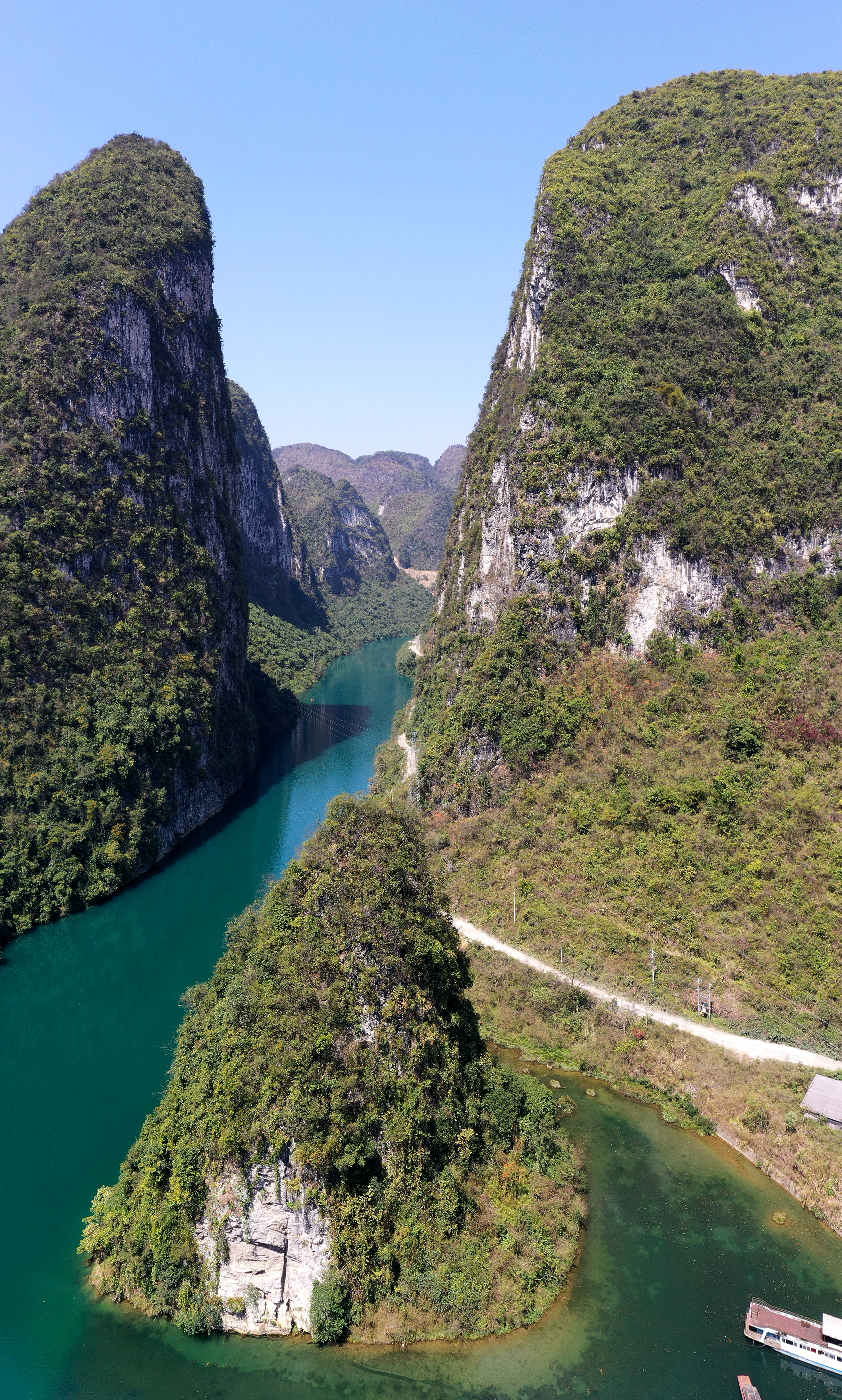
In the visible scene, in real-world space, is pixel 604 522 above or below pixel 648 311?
below

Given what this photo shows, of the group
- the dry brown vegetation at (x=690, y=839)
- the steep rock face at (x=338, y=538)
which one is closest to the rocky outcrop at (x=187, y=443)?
the dry brown vegetation at (x=690, y=839)

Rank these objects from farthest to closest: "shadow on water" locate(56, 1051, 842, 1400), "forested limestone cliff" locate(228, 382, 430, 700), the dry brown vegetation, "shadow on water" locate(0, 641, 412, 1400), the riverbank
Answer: "forested limestone cliff" locate(228, 382, 430, 700) → the dry brown vegetation → the riverbank → "shadow on water" locate(0, 641, 412, 1400) → "shadow on water" locate(56, 1051, 842, 1400)

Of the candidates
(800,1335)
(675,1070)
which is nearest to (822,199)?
(675,1070)

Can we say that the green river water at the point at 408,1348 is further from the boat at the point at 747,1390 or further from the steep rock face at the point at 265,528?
the steep rock face at the point at 265,528

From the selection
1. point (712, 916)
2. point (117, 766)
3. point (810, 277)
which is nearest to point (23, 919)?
point (117, 766)

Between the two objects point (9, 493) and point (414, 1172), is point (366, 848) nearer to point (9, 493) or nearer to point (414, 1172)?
point (414, 1172)

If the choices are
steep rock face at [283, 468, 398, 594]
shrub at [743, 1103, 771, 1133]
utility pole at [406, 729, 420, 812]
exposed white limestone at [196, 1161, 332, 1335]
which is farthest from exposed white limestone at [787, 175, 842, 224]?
steep rock face at [283, 468, 398, 594]

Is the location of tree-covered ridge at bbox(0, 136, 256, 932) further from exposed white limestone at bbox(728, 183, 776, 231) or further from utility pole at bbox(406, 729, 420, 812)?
exposed white limestone at bbox(728, 183, 776, 231)
